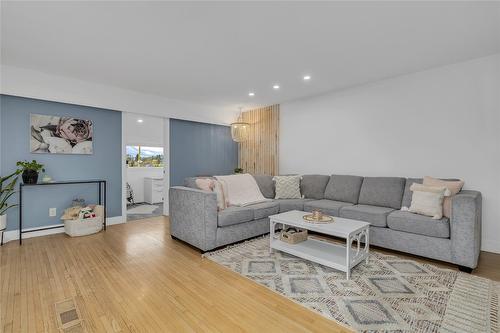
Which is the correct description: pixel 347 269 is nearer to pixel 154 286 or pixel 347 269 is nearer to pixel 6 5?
pixel 154 286

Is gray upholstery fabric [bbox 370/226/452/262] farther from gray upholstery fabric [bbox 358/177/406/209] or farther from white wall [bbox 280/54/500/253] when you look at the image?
white wall [bbox 280/54/500/253]

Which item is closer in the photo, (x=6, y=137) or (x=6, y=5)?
(x=6, y=5)

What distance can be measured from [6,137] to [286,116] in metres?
4.52

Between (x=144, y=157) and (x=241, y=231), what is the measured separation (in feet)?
14.9

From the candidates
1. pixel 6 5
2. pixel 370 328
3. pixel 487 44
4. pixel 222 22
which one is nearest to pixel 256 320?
pixel 370 328

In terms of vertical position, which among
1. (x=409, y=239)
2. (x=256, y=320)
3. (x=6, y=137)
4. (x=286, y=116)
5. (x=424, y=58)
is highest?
(x=424, y=58)

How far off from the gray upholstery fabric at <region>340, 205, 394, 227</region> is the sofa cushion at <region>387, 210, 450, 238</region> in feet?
0.25

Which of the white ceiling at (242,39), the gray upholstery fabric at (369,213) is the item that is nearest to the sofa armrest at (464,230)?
the gray upholstery fabric at (369,213)

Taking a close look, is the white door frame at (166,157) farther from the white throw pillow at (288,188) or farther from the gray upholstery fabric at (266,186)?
the white throw pillow at (288,188)

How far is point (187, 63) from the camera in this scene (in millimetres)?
3143

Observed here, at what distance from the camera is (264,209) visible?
3.52 meters

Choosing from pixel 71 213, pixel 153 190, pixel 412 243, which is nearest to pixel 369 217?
pixel 412 243

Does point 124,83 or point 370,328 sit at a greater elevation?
point 124,83

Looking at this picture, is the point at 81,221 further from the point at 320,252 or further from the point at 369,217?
the point at 369,217
